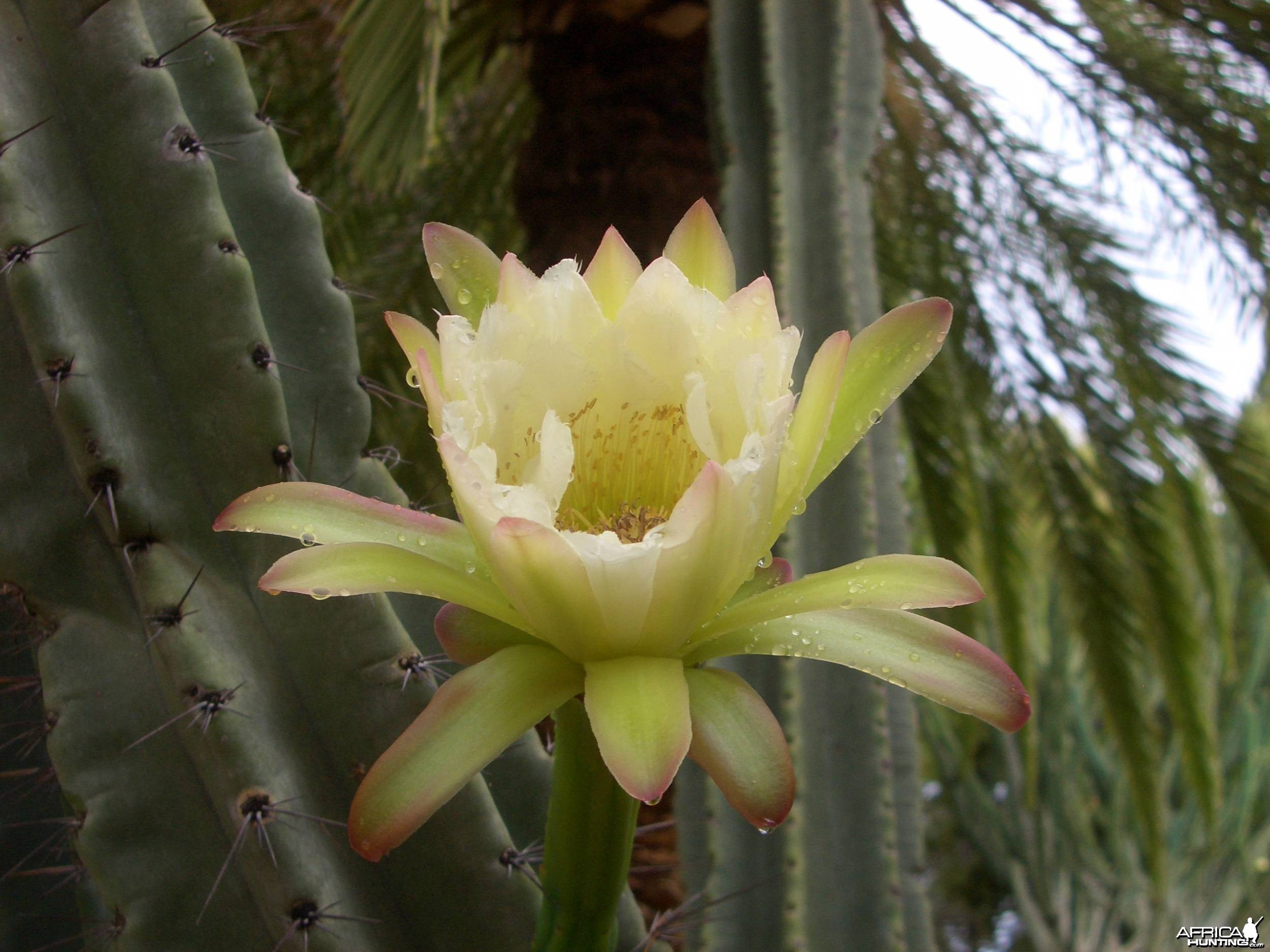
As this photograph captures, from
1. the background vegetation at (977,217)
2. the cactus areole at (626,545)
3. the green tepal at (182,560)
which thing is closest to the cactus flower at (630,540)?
the cactus areole at (626,545)

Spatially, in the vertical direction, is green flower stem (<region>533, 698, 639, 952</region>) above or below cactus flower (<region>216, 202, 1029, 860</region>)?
below

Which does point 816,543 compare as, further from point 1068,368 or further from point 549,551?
point 1068,368

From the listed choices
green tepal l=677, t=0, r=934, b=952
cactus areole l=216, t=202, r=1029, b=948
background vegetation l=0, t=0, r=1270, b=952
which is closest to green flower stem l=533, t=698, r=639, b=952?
cactus areole l=216, t=202, r=1029, b=948

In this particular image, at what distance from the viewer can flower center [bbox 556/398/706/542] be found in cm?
60

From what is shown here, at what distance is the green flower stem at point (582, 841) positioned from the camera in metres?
0.56

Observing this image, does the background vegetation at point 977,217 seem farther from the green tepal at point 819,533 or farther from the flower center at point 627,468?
the flower center at point 627,468

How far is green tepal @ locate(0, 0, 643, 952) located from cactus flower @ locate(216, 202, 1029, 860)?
0.18 m

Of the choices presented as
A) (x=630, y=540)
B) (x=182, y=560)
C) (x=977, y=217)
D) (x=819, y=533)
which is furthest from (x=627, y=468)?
(x=977, y=217)

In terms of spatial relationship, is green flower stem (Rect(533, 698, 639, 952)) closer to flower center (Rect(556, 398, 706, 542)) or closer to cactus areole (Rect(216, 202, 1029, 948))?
cactus areole (Rect(216, 202, 1029, 948))

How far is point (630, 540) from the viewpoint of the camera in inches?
24.2

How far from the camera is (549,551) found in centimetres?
47

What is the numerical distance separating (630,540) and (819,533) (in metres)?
0.63

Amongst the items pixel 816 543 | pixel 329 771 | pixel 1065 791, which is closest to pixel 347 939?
pixel 329 771

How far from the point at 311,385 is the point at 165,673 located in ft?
0.77
